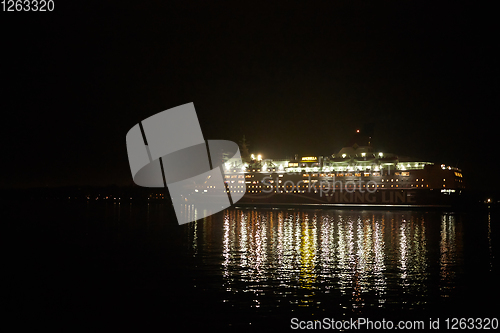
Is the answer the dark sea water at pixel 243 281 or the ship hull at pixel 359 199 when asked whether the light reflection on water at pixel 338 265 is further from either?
the ship hull at pixel 359 199

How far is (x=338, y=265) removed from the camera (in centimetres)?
1392

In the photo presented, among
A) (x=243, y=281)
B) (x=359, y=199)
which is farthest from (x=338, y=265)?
(x=359, y=199)

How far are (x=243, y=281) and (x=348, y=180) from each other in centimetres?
4133

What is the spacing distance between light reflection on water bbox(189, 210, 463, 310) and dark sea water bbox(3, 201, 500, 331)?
0.04m

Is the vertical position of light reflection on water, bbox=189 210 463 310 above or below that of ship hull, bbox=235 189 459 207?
above

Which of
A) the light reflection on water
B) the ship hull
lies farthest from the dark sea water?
the ship hull

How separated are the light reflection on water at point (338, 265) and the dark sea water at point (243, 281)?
0.04 m

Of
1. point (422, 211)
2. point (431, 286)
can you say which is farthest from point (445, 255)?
point (422, 211)

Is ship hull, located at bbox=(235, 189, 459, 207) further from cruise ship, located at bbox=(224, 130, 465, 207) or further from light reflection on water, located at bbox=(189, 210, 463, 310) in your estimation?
light reflection on water, located at bbox=(189, 210, 463, 310)

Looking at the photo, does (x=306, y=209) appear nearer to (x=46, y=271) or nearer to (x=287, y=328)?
(x=46, y=271)

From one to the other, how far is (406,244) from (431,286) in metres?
8.20

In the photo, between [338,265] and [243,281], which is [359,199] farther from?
[243,281]

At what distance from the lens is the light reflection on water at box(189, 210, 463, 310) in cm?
1020

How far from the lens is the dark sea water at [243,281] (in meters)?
8.75
